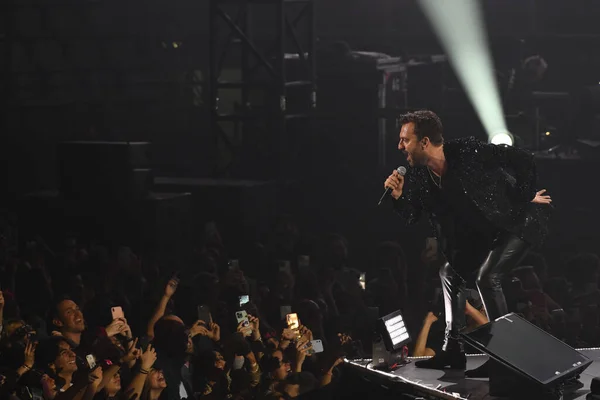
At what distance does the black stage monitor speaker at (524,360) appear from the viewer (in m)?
4.84

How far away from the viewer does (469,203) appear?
16.9 feet

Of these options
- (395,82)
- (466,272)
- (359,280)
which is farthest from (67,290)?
(395,82)

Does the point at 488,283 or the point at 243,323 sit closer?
the point at 488,283

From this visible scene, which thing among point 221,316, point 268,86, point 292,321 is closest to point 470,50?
point 268,86

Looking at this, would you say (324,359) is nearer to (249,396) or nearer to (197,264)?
(249,396)

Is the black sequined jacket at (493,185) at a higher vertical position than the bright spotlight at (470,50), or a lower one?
lower

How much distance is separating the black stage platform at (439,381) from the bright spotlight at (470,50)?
13.7 ft

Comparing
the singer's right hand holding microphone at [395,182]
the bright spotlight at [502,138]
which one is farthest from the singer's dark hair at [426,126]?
the bright spotlight at [502,138]

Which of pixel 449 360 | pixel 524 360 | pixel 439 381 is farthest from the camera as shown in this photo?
pixel 449 360

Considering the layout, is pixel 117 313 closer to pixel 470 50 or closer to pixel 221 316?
pixel 221 316

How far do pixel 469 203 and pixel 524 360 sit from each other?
760 mm

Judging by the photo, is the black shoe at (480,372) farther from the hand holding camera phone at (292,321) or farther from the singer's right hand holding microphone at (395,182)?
the hand holding camera phone at (292,321)

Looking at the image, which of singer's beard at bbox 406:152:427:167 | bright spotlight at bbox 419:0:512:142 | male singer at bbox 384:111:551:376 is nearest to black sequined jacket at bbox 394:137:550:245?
male singer at bbox 384:111:551:376

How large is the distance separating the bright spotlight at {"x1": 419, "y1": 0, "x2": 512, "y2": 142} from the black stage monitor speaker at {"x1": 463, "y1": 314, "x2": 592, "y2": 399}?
4.47 m
